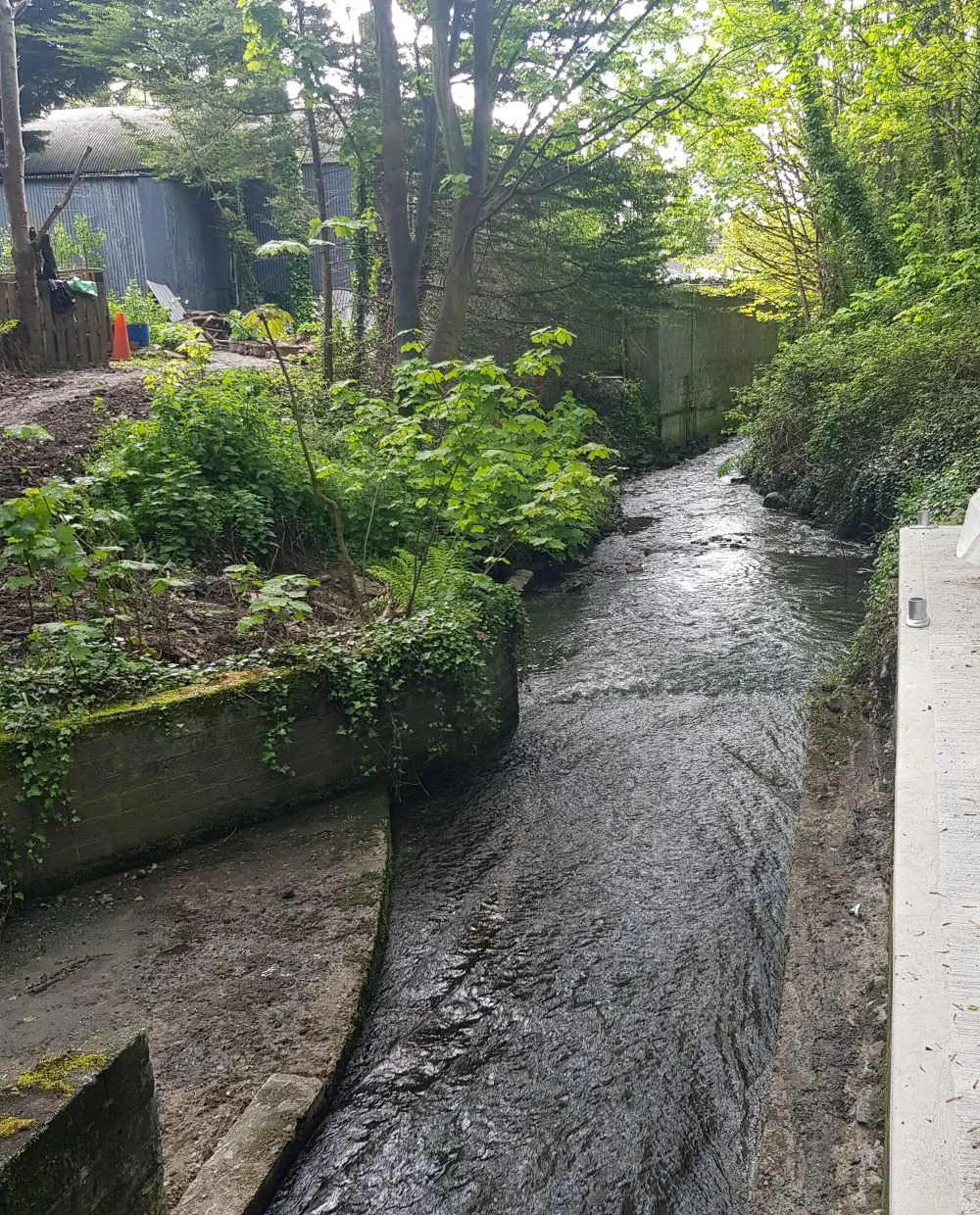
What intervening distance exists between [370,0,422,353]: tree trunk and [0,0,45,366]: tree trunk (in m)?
4.95

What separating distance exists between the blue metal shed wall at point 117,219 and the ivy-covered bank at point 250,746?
20.2m

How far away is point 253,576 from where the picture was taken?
6.29 m

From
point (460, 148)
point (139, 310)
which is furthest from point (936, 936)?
point (139, 310)

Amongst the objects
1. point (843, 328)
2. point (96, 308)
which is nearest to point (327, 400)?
point (96, 308)

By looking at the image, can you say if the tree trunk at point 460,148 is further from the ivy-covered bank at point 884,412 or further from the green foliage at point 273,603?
the green foliage at point 273,603

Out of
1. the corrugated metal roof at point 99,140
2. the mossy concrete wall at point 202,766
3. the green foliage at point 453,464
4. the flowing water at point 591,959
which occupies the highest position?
the corrugated metal roof at point 99,140

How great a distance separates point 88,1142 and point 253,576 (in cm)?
435

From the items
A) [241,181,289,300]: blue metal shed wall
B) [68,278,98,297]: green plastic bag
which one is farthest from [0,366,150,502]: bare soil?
[241,181,289,300]: blue metal shed wall

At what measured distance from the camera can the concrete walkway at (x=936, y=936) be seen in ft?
7.46

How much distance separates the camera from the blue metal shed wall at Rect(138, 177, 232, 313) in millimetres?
23047

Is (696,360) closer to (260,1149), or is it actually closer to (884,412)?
(884,412)

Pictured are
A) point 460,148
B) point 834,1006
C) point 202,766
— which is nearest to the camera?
point 834,1006

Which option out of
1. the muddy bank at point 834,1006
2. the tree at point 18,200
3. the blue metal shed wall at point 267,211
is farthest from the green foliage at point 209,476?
the blue metal shed wall at point 267,211

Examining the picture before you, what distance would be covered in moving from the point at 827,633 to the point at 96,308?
1219 centimetres
